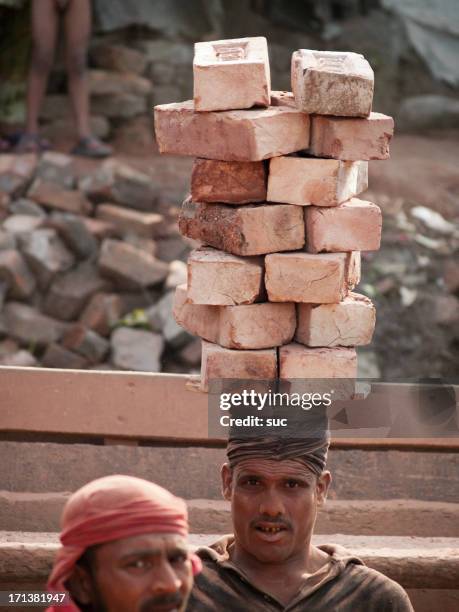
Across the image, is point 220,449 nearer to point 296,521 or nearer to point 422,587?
point 422,587

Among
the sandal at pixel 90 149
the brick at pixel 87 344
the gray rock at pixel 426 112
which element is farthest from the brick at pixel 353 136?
the gray rock at pixel 426 112

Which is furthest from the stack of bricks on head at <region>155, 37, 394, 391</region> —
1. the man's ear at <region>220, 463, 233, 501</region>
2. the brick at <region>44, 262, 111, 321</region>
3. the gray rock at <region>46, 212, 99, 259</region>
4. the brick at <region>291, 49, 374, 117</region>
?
the gray rock at <region>46, 212, 99, 259</region>

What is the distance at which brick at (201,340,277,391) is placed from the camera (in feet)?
14.9

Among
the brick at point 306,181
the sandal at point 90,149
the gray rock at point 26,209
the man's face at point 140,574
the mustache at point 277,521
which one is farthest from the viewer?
the sandal at point 90,149

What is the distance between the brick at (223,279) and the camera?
4.49m

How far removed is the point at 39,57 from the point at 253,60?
20.8 ft

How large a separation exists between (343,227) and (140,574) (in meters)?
2.12

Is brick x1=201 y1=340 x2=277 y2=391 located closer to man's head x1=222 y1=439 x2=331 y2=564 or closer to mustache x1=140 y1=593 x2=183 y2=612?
man's head x1=222 y1=439 x2=331 y2=564

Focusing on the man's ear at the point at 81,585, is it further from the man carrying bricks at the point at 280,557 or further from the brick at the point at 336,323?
the brick at the point at 336,323

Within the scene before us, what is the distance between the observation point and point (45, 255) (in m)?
9.45

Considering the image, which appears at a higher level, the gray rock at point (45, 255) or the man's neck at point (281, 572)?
the man's neck at point (281, 572)

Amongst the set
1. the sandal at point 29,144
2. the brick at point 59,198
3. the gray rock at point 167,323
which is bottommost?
the gray rock at point 167,323

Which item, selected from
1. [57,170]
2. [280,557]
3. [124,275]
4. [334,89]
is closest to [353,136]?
[334,89]

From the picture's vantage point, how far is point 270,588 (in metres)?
3.60
